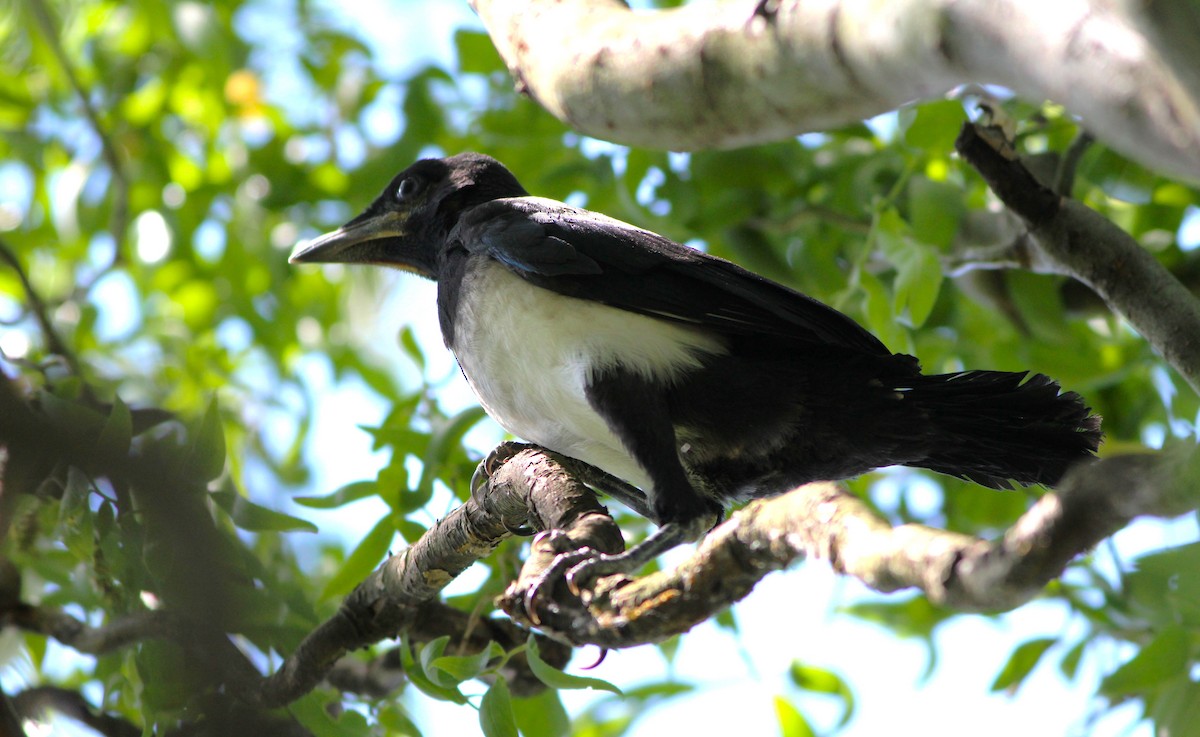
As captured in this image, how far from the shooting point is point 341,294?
247 inches

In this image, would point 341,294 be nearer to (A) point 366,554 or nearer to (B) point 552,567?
(A) point 366,554

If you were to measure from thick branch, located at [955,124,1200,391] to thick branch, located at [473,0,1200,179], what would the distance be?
121 cm

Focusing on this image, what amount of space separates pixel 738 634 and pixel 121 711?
188cm

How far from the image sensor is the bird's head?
12.7ft

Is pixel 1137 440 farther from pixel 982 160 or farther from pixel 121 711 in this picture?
pixel 121 711

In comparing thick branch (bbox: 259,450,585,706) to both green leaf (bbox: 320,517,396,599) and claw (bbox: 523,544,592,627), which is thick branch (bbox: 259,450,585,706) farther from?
claw (bbox: 523,544,592,627)

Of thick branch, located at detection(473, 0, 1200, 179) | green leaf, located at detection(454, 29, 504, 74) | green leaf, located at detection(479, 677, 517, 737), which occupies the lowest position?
green leaf, located at detection(479, 677, 517, 737)

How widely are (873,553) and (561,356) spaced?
1662 millimetres

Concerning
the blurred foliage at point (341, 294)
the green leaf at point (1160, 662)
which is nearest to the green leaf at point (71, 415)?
the blurred foliage at point (341, 294)

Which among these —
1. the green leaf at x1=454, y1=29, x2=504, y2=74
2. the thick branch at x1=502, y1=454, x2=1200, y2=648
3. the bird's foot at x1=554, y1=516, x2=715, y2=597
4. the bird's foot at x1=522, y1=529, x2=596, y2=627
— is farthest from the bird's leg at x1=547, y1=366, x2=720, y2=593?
the green leaf at x1=454, y1=29, x2=504, y2=74

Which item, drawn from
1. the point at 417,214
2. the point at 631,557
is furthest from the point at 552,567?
the point at 417,214

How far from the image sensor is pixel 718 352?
3041 millimetres

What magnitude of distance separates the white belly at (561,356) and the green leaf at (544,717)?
0.63 meters

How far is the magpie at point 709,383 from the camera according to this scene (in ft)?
9.34
